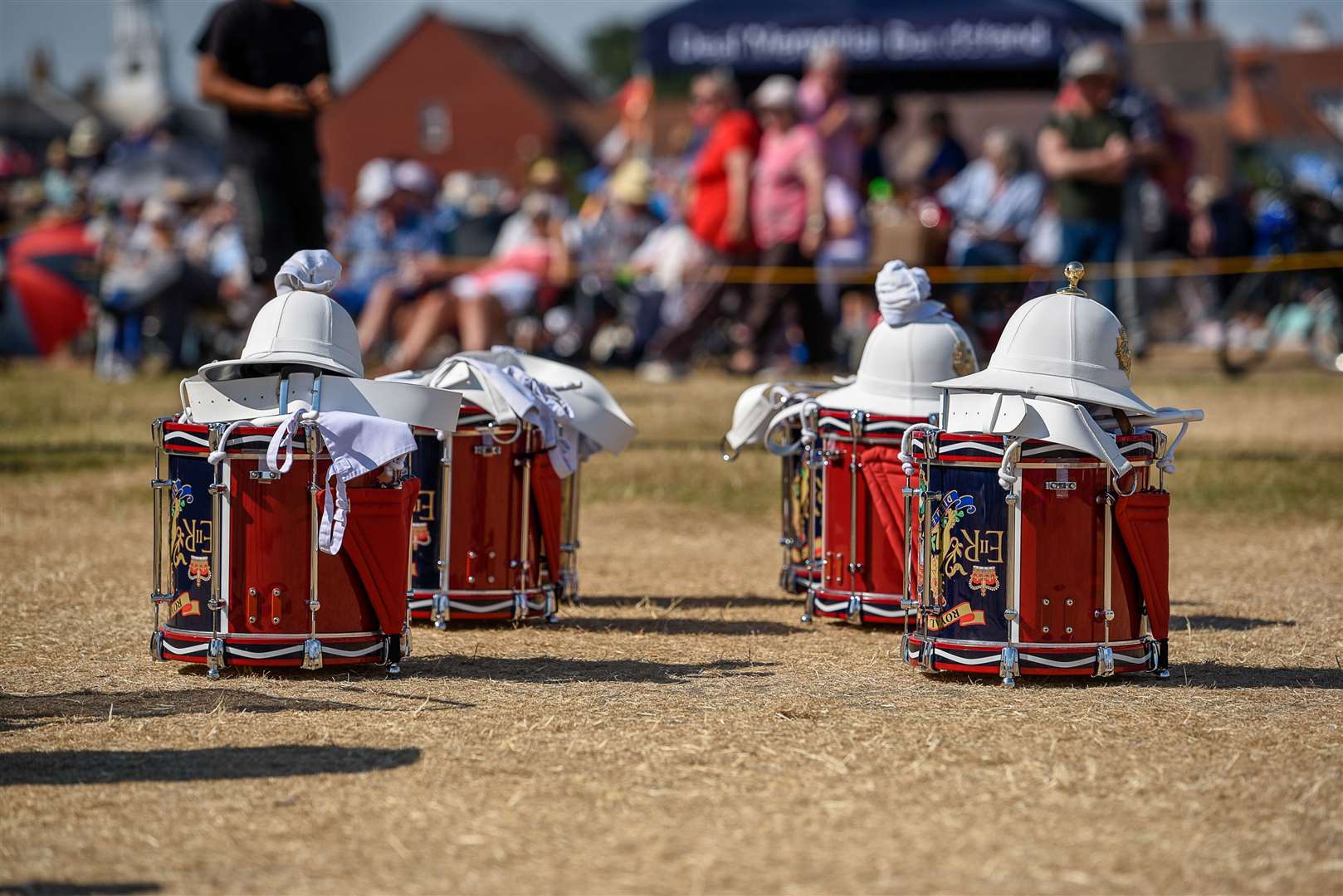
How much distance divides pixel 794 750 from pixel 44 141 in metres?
87.9

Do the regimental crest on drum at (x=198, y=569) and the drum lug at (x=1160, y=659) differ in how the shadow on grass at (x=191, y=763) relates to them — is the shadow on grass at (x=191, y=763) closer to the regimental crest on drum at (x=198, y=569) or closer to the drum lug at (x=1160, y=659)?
the regimental crest on drum at (x=198, y=569)

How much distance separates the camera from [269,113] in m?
10.8

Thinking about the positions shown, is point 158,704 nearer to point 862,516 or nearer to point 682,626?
point 682,626

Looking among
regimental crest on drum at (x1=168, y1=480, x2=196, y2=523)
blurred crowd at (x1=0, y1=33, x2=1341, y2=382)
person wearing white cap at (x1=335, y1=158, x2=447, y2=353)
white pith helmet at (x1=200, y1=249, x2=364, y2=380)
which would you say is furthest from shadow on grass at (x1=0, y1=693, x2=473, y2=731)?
person wearing white cap at (x1=335, y1=158, x2=447, y2=353)

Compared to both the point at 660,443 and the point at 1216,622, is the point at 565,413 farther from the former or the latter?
the point at 660,443

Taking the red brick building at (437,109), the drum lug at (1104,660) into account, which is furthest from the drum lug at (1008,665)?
the red brick building at (437,109)

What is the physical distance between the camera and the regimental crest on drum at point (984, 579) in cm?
577

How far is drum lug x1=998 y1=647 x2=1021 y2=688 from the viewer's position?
5.79 meters

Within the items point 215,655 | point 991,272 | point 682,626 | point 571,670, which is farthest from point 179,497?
point 991,272

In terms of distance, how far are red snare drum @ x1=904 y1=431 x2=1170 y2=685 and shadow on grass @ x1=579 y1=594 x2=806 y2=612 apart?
66.9 inches

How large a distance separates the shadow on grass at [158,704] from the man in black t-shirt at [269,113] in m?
5.32

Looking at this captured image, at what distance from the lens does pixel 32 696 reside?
5699 mm

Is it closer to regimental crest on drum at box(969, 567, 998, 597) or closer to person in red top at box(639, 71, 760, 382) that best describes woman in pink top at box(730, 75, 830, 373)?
person in red top at box(639, 71, 760, 382)

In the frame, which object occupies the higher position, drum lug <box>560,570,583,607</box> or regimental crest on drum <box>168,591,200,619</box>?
regimental crest on drum <box>168,591,200,619</box>
